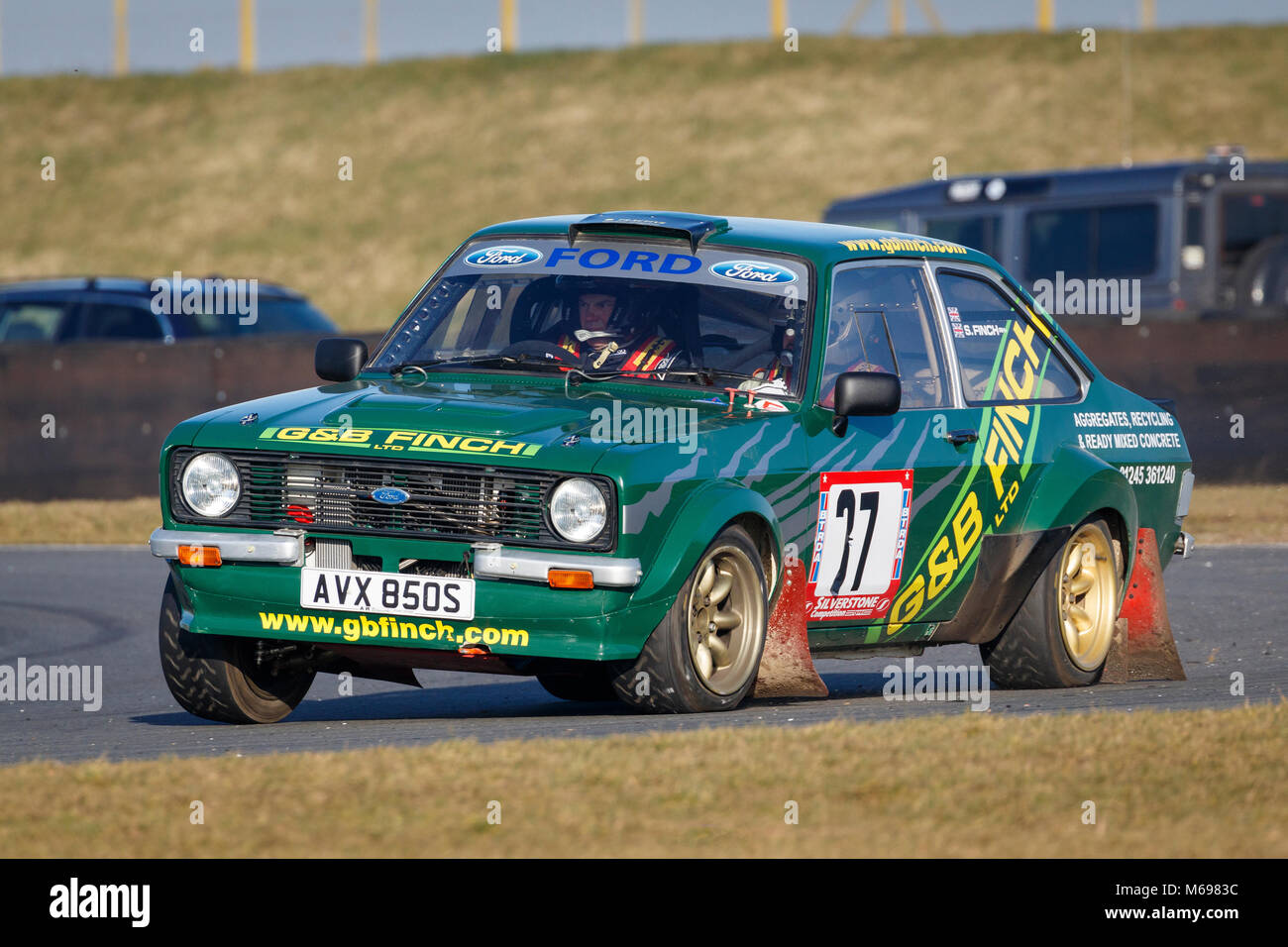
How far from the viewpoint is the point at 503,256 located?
860 cm

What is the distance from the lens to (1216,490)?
653 inches

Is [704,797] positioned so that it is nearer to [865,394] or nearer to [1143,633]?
[865,394]

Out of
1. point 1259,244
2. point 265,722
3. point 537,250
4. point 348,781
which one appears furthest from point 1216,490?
point 348,781

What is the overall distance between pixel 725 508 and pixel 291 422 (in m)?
1.48

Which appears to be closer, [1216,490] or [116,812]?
[116,812]

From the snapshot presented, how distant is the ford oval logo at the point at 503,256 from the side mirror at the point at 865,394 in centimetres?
142

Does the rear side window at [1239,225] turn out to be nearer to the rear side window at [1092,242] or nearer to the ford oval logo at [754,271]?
the rear side window at [1092,242]

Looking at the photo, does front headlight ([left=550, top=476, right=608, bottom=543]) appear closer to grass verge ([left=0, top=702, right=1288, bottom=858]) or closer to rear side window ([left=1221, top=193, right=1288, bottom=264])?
grass verge ([left=0, top=702, right=1288, bottom=858])

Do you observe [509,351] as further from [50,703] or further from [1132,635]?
[1132,635]

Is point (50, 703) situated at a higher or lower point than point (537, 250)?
lower

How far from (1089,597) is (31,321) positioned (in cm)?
1325

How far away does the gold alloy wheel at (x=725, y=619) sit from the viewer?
727 cm

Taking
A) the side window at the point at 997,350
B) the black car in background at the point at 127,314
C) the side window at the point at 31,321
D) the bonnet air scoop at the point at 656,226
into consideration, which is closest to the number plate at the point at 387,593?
the bonnet air scoop at the point at 656,226

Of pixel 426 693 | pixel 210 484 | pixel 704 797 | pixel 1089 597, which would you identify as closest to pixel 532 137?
pixel 426 693
